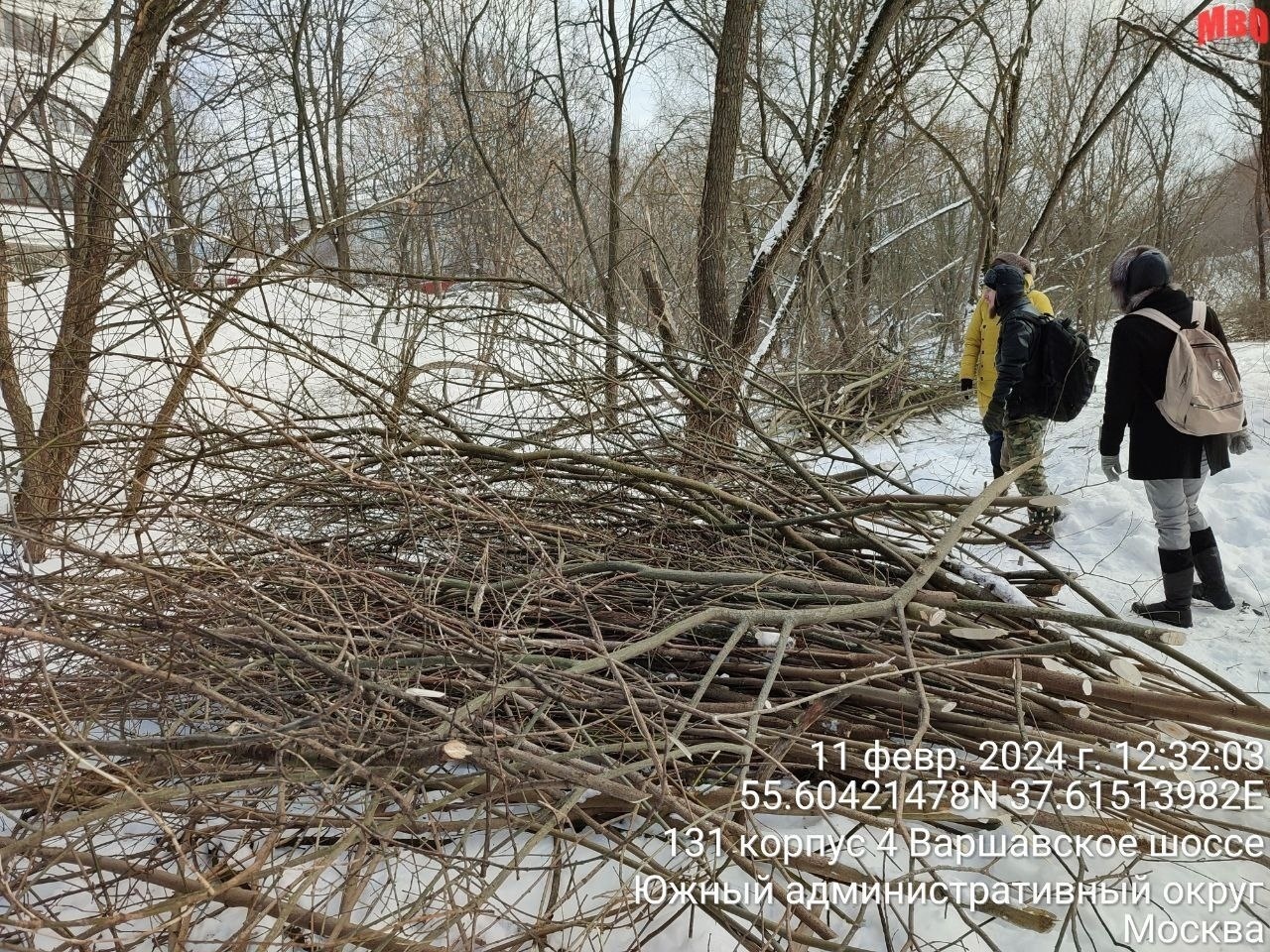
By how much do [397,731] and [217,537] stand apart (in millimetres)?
1294

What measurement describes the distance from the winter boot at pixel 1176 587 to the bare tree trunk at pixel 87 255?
447 cm

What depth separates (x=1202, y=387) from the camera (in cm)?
327

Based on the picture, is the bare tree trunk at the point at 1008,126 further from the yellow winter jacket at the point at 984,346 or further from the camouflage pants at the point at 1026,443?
the camouflage pants at the point at 1026,443

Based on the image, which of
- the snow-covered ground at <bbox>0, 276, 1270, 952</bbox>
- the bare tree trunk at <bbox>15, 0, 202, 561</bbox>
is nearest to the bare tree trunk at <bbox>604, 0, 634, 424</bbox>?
the snow-covered ground at <bbox>0, 276, 1270, 952</bbox>

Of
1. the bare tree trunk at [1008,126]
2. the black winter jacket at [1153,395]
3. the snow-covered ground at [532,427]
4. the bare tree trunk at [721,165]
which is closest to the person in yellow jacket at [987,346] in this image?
the snow-covered ground at [532,427]

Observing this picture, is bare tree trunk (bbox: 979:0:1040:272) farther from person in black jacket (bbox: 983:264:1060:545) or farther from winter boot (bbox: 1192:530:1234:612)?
winter boot (bbox: 1192:530:1234:612)

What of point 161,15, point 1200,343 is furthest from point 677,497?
point 161,15

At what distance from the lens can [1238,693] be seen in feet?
7.51

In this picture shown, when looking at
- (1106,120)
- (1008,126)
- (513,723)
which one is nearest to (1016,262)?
(1106,120)

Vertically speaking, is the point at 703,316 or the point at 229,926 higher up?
the point at 703,316

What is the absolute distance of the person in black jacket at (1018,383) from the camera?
4.42m

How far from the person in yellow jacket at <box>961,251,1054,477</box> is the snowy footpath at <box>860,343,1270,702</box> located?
546 millimetres

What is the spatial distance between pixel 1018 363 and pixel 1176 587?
1.58m

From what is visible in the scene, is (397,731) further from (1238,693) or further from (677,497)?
(1238,693)
